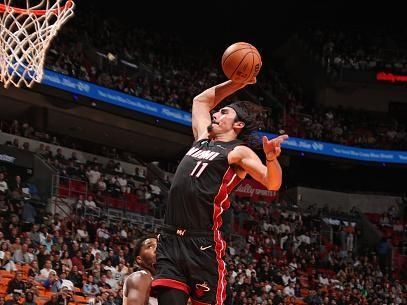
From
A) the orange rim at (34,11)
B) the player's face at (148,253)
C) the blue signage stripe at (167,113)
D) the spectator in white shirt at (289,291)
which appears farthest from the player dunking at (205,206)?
the blue signage stripe at (167,113)

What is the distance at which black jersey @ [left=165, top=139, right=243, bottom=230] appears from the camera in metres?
4.26

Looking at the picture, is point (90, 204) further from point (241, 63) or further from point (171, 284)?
point (171, 284)

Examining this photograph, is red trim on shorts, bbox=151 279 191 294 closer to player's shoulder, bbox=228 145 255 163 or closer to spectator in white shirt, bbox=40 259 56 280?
player's shoulder, bbox=228 145 255 163

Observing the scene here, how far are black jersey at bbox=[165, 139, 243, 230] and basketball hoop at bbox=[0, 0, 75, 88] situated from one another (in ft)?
10.4

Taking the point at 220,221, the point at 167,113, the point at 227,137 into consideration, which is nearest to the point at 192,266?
the point at 220,221

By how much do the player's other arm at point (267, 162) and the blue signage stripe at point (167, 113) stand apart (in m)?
14.6

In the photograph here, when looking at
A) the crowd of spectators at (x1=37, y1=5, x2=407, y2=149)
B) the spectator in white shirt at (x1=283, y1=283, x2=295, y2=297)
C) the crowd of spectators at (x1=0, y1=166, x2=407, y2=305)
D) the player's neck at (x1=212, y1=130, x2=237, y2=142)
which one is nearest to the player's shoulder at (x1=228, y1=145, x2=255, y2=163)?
the player's neck at (x1=212, y1=130, x2=237, y2=142)

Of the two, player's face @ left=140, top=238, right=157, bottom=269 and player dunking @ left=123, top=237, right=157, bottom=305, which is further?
player's face @ left=140, top=238, right=157, bottom=269

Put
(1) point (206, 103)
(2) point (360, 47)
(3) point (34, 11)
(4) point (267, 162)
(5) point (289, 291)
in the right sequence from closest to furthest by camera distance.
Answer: (4) point (267, 162)
(1) point (206, 103)
(3) point (34, 11)
(5) point (289, 291)
(2) point (360, 47)

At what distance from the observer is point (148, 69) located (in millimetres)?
22375

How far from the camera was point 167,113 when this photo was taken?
69.6 feet

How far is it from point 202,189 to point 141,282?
806mm

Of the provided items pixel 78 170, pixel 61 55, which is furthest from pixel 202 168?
pixel 61 55

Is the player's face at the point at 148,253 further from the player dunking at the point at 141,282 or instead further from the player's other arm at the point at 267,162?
the player's other arm at the point at 267,162
